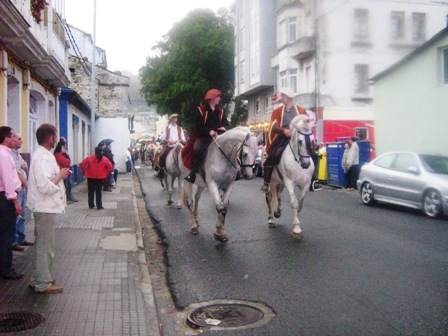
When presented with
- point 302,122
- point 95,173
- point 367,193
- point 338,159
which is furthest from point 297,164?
point 338,159

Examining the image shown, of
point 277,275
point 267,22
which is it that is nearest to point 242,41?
point 267,22

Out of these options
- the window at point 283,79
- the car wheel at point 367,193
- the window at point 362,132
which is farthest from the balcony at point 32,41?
the window at point 283,79

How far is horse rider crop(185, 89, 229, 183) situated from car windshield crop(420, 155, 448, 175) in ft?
19.6

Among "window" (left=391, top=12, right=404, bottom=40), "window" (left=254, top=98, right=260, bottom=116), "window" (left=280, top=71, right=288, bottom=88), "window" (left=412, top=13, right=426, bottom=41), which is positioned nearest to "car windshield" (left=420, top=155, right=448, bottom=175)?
"window" (left=412, top=13, right=426, bottom=41)

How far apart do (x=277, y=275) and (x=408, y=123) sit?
1592 cm

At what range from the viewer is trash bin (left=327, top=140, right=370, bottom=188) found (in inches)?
800

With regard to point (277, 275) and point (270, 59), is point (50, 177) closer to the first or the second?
point (277, 275)

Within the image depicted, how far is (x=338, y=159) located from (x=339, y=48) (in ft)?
29.0

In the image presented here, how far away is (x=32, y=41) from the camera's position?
1173cm

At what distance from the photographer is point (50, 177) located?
19.8 feet

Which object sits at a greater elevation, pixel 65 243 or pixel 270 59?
pixel 270 59

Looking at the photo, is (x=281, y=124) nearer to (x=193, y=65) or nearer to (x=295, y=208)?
(x=295, y=208)

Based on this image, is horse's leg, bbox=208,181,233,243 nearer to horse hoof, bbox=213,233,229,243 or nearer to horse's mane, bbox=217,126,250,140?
Result: horse hoof, bbox=213,233,229,243

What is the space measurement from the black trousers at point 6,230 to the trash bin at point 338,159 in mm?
15550
